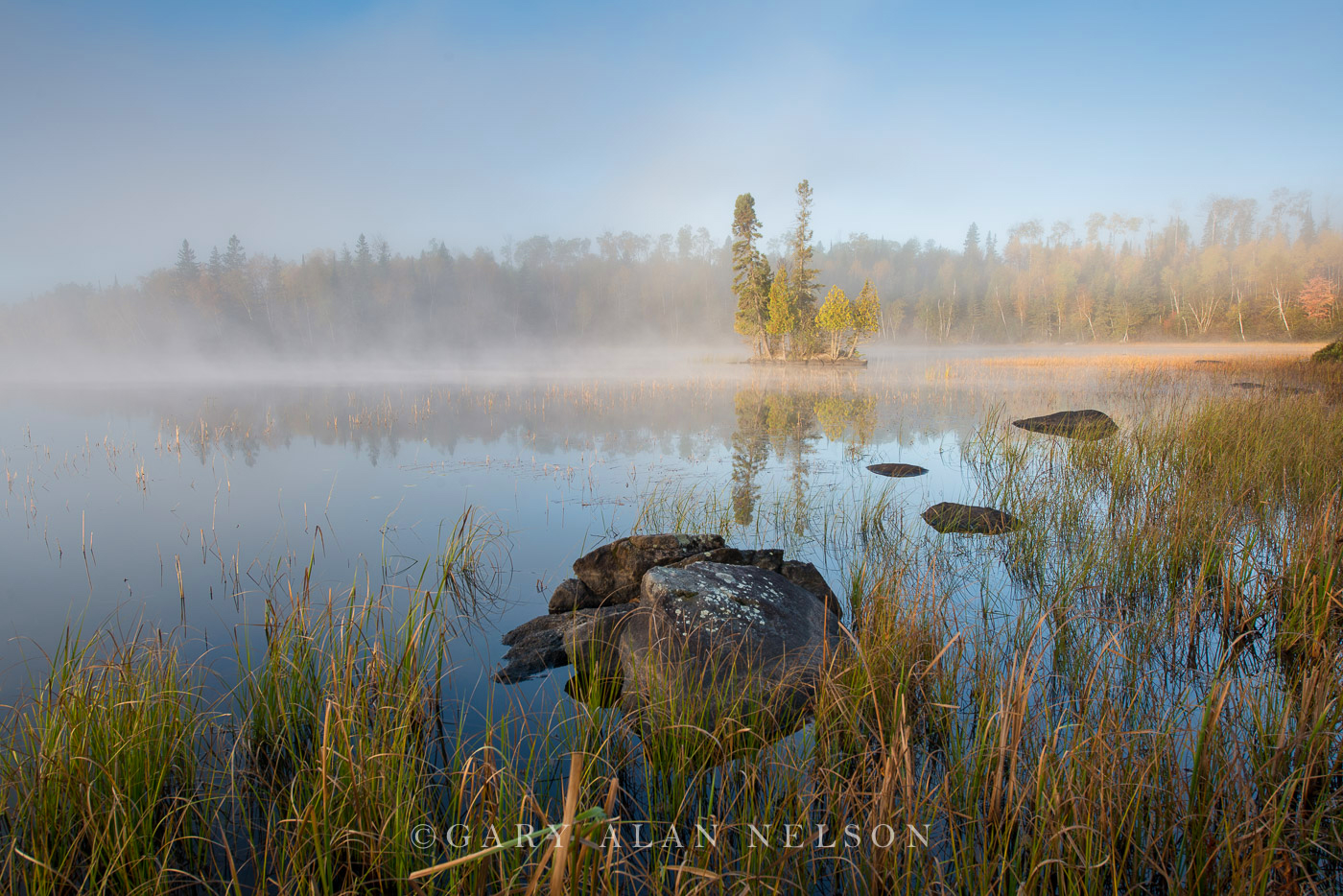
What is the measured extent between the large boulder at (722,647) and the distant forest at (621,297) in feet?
169

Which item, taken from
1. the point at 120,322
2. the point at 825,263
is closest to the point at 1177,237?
the point at 825,263

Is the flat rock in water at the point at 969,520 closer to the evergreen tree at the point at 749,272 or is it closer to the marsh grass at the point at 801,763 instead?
the marsh grass at the point at 801,763

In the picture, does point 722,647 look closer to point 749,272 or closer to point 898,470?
point 898,470

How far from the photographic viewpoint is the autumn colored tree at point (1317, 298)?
132 feet

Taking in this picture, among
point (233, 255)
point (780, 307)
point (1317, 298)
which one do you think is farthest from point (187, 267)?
point (1317, 298)

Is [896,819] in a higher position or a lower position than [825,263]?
lower

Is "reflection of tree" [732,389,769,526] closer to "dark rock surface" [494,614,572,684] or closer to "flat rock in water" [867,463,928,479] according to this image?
"flat rock in water" [867,463,928,479]

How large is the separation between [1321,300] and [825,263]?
73.7 m

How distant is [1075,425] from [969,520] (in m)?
5.87

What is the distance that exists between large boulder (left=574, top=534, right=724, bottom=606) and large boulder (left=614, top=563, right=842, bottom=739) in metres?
0.69

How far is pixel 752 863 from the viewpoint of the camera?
6.13ft

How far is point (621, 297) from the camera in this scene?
7962cm

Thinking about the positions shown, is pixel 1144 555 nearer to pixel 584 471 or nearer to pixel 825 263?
pixel 584 471

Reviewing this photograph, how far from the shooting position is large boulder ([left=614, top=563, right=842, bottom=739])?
2.68m
